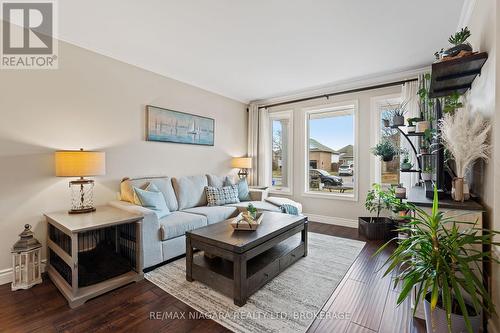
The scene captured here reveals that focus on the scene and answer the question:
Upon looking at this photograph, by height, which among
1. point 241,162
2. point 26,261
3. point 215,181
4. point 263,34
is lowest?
point 26,261

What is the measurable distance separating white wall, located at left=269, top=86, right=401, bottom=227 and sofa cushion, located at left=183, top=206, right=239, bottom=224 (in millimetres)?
1859

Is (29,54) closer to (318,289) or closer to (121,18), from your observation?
(121,18)

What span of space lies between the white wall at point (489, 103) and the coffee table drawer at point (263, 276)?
4.95 ft

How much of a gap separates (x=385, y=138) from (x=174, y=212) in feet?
12.0

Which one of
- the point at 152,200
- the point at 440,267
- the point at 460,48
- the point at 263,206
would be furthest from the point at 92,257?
the point at 460,48

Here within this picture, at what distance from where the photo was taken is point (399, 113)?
3207mm

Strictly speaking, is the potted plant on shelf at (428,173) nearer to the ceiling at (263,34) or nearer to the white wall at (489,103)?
the white wall at (489,103)

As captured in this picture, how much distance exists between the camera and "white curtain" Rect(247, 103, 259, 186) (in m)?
5.18

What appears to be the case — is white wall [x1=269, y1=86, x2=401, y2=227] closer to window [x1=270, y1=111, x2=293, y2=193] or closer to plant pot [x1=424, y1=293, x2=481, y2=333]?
window [x1=270, y1=111, x2=293, y2=193]

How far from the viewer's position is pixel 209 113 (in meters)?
4.42

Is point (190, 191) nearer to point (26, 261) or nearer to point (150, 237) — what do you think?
point (150, 237)

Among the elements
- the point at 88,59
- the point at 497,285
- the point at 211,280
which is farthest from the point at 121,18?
the point at 497,285

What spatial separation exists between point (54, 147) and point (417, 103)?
16.0 feet

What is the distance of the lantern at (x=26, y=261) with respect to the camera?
2.11m
